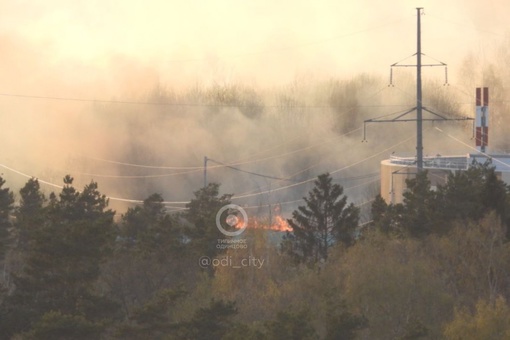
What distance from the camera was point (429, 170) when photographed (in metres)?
41.8

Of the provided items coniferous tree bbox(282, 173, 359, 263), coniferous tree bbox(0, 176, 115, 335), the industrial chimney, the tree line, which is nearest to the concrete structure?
the industrial chimney

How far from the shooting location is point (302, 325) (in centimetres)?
1953

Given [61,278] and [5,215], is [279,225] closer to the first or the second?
[5,215]

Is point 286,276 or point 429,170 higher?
point 429,170

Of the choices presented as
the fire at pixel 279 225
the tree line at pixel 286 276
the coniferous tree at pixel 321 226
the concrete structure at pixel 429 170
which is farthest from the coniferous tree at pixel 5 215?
the concrete structure at pixel 429 170

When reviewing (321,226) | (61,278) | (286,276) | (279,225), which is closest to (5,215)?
(321,226)

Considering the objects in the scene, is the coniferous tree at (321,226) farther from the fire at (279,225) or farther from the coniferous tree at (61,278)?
the fire at (279,225)

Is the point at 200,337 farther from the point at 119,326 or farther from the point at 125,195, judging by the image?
the point at 125,195

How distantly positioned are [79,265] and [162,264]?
6988 mm

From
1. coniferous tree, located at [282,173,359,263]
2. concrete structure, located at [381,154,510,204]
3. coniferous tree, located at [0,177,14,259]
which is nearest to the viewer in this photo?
coniferous tree, located at [282,173,359,263]

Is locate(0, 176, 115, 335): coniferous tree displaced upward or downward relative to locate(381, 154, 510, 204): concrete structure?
downward

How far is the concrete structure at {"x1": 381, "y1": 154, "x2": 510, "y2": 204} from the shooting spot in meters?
41.5

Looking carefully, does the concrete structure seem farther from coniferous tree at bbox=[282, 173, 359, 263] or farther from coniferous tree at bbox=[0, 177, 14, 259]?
coniferous tree at bbox=[0, 177, 14, 259]

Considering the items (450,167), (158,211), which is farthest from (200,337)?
(450,167)
